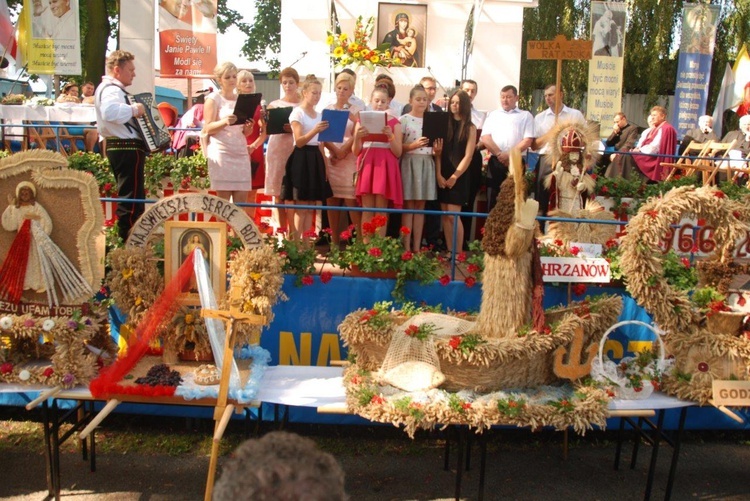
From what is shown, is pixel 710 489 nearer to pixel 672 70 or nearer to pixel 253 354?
pixel 253 354

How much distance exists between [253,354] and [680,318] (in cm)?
247

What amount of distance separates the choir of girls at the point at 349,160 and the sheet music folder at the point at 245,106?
3.2 inches

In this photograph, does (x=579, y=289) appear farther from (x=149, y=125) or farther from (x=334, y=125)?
(x=149, y=125)

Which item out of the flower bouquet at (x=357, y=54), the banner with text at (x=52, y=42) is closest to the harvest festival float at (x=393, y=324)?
the flower bouquet at (x=357, y=54)

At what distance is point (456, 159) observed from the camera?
6.49m

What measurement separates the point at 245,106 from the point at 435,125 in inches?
62.0

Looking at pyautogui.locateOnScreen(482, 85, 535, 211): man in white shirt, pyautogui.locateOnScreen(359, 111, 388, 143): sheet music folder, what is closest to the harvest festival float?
pyautogui.locateOnScreen(359, 111, 388, 143): sheet music folder

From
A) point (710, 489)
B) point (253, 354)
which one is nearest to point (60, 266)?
point (253, 354)

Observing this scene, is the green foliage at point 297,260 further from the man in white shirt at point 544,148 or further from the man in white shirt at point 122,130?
the man in white shirt at point 544,148

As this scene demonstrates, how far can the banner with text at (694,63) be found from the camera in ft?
55.9

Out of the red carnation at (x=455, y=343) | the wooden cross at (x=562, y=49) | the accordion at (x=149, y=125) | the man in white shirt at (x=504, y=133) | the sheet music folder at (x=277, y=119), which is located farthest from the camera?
the man in white shirt at (x=504, y=133)

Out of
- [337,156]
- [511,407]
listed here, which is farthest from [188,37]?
[511,407]

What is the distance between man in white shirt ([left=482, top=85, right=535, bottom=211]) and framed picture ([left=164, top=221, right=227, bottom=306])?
3580 millimetres

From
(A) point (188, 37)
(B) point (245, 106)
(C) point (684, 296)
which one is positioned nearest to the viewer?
(C) point (684, 296)
